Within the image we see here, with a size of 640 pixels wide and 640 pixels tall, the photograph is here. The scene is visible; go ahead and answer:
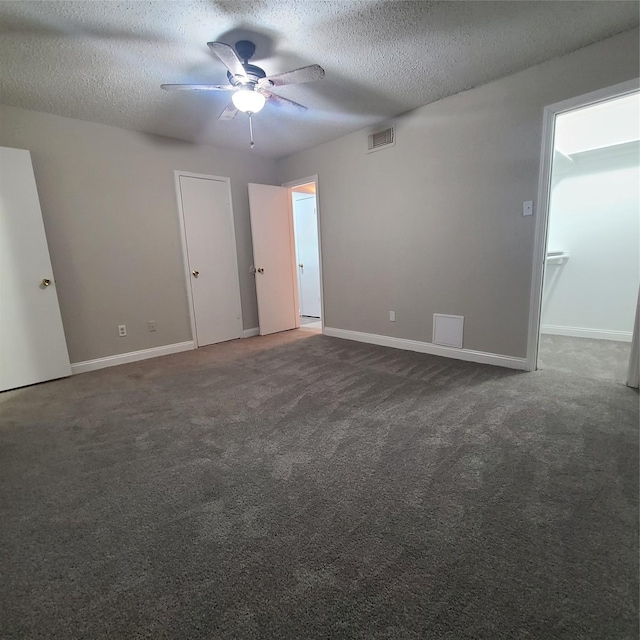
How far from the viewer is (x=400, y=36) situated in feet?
6.88

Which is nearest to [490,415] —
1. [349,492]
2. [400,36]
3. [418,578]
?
[349,492]

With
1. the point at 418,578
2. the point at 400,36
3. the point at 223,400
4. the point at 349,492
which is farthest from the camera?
the point at 223,400

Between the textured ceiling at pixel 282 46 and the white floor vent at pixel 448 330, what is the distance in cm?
206

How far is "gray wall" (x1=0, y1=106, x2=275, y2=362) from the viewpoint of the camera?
304 centimetres

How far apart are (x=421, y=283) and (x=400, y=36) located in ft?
6.74

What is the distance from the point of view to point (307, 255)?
240 inches

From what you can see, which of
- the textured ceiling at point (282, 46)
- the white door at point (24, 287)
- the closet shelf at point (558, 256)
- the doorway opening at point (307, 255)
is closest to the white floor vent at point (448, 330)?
the closet shelf at point (558, 256)

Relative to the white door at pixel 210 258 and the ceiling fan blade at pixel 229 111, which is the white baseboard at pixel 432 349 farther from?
the ceiling fan blade at pixel 229 111

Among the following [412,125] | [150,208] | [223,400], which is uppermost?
[412,125]

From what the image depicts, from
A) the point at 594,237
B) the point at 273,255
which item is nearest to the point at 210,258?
the point at 273,255

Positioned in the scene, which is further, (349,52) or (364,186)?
(364,186)

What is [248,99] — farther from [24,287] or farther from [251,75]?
[24,287]

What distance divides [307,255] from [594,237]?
4.15 meters

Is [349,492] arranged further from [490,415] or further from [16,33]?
[16,33]
